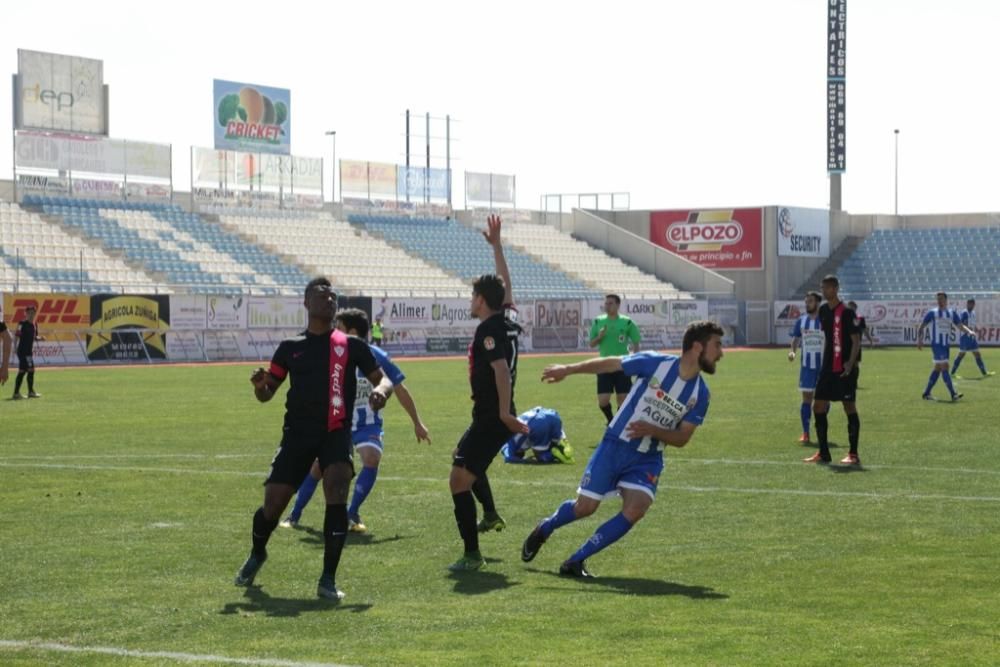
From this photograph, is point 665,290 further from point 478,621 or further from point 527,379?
point 478,621

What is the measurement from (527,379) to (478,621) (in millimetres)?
30218

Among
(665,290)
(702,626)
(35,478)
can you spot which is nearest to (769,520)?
(702,626)

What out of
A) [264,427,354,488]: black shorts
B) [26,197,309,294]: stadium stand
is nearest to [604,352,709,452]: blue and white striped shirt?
[264,427,354,488]: black shorts

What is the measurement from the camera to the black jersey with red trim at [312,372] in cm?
960

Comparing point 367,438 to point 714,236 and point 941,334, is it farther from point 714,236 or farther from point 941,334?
point 714,236

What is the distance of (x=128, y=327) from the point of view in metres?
49.1

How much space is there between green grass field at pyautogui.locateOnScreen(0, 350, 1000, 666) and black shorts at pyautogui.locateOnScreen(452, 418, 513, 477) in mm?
715

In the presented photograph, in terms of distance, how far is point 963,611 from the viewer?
28.2 ft

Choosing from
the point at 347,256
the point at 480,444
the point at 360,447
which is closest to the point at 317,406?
the point at 480,444

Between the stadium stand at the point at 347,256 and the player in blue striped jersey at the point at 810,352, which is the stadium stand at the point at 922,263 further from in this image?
the player in blue striped jersey at the point at 810,352

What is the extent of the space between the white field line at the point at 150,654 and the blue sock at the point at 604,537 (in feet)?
10.1

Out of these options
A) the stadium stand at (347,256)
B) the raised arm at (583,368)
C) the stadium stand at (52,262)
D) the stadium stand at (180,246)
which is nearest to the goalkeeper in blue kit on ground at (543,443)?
the raised arm at (583,368)

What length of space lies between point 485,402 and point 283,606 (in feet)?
8.25

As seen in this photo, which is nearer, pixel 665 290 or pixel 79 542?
pixel 79 542
